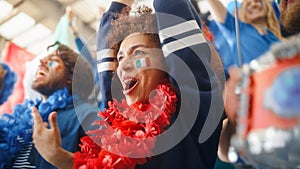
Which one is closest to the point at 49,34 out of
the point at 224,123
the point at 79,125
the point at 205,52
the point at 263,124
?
the point at 79,125

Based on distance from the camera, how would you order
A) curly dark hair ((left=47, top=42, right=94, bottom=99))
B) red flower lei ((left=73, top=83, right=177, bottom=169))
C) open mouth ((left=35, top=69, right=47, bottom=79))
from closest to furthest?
red flower lei ((left=73, top=83, right=177, bottom=169)) → curly dark hair ((left=47, top=42, right=94, bottom=99)) → open mouth ((left=35, top=69, right=47, bottom=79))

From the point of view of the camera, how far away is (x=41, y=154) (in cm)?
112

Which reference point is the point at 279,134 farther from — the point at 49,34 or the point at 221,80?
the point at 49,34

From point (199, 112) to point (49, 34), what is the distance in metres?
0.76

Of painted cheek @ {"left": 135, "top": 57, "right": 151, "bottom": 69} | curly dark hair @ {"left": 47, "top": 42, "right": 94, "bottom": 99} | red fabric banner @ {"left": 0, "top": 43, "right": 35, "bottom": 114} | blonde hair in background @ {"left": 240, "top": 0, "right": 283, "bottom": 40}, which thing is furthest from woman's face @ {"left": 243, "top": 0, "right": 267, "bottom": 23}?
red fabric banner @ {"left": 0, "top": 43, "right": 35, "bottom": 114}

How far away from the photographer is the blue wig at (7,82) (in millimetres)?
1453

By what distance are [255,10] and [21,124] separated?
2.63 ft

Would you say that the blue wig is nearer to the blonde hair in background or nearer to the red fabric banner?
the red fabric banner

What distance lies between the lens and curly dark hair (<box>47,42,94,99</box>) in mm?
1254

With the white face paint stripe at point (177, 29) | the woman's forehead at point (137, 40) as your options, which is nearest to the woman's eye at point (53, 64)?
the woman's forehead at point (137, 40)

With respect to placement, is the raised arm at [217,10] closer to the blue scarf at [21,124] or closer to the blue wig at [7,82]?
the blue scarf at [21,124]

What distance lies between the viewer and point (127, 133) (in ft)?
2.69

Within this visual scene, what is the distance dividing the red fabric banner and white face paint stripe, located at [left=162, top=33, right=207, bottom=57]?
0.72m

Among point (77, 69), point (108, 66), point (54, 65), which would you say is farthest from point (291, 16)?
point (54, 65)
